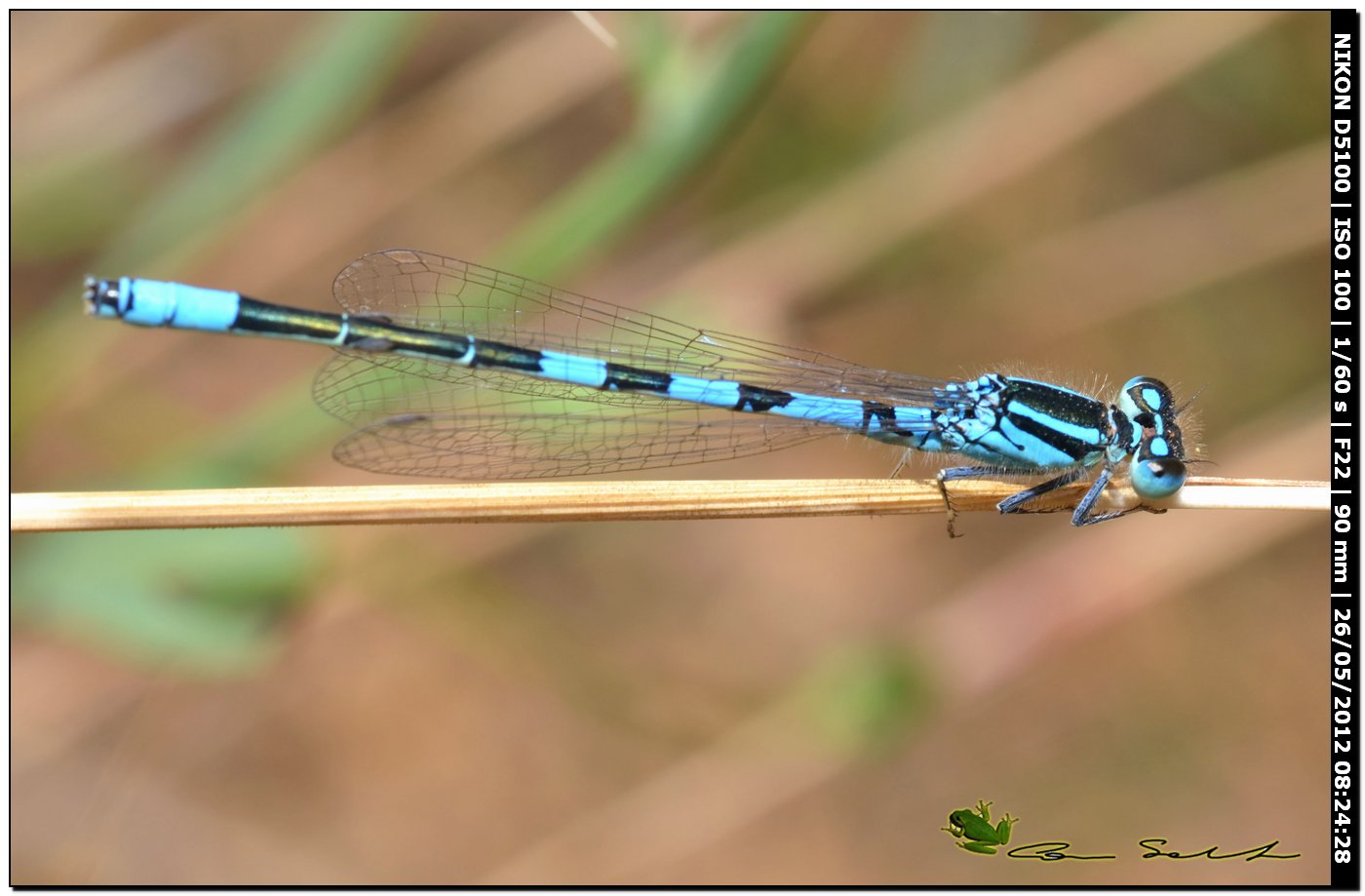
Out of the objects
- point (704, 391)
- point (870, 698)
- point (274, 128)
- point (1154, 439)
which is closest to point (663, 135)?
point (704, 391)

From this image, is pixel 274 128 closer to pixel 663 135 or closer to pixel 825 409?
pixel 663 135

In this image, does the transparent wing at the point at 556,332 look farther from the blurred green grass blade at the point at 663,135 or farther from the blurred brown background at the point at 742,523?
the blurred brown background at the point at 742,523

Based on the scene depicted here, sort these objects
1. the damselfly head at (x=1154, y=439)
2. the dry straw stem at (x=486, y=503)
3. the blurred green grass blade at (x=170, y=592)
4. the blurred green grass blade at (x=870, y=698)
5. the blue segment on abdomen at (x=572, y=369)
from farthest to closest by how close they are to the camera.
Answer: the blurred green grass blade at (x=870, y=698)
the blue segment on abdomen at (x=572, y=369)
the blurred green grass blade at (x=170, y=592)
the damselfly head at (x=1154, y=439)
the dry straw stem at (x=486, y=503)

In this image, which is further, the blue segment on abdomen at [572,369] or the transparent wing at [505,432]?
the blue segment on abdomen at [572,369]

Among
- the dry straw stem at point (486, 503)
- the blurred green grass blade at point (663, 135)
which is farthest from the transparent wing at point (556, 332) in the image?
the dry straw stem at point (486, 503)

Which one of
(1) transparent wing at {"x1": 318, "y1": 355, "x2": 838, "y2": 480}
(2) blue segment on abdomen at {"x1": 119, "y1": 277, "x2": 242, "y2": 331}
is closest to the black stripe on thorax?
(1) transparent wing at {"x1": 318, "y1": 355, "x2": 838, "y2": 480}

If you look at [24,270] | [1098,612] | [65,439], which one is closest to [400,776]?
[65,439]

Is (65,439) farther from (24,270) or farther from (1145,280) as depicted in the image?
(1145,280)

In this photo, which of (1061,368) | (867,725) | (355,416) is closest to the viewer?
(355,416)
